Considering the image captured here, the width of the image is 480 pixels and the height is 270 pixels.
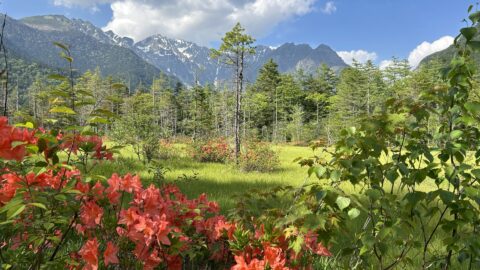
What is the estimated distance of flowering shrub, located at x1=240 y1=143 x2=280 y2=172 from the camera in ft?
38.4

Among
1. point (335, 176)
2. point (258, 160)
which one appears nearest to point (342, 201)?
point (335, 176)

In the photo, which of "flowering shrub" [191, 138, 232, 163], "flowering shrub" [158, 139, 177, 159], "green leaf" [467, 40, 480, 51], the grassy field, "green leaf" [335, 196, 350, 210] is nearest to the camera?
"green leaf" [335, 196, 350, 210]

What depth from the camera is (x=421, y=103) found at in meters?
1.87

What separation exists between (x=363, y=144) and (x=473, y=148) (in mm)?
796

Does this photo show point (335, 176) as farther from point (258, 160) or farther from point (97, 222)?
point (258, 160)

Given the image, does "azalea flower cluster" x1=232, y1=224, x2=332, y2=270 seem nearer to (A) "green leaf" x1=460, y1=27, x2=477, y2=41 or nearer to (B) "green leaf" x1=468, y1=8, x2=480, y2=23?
(A) "green leaf" x1=460, y1=27, x2=477, y2=41

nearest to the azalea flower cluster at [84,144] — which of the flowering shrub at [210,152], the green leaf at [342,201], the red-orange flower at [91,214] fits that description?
the red-orange flower at [91,214]

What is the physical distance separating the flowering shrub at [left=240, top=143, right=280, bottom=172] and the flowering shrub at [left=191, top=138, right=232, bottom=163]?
4.77 ft

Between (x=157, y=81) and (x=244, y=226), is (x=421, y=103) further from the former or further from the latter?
(x=157, y=81)

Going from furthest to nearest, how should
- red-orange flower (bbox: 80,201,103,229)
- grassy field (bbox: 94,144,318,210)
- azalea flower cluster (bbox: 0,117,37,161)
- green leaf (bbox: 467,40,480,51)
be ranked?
grassy field (bbox: 94,144,318,210) → red-orange flower (bbox: 80,201,103,229) → green leaf (bbox: 467,40,480,51) → azalea flower cluster (bbox: 0,117,37,161)

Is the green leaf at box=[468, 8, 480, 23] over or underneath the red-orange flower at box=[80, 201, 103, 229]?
over

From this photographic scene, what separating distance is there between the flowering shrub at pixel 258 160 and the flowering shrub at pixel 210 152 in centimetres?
145

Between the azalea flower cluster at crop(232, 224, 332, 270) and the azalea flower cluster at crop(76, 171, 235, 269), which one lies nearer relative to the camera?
the azalea flower cluster at crop(76, 171, 235, 269)

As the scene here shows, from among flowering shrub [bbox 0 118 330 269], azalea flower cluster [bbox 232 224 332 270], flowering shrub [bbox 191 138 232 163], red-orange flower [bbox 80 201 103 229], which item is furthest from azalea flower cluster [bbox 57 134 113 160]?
flowering shrub [bbox 191 138 232 163]
